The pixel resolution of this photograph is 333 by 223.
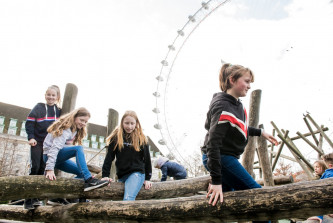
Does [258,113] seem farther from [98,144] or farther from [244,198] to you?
[98,144]

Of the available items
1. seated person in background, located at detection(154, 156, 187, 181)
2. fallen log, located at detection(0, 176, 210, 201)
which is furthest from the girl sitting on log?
seated person in background, located at detection(154, 156, 187, 181)

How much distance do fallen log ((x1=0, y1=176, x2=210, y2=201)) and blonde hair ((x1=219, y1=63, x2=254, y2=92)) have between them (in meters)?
1.76

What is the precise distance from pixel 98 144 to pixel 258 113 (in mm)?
43742

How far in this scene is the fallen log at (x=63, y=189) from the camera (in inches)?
116

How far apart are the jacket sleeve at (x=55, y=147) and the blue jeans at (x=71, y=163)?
0.09 meters

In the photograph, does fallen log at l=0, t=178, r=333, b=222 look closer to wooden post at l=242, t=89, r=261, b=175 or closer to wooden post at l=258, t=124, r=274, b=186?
wooden post at l=242, t=89, r=261, b=175

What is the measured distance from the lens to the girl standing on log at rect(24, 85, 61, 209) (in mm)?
3805

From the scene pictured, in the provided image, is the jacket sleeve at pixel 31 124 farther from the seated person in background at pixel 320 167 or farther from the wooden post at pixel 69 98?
the seated person in background at pixel 320 167

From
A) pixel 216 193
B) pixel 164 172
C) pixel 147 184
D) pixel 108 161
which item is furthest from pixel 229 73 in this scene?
pixel 164 172

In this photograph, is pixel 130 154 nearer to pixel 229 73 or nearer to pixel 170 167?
pixel 229 73

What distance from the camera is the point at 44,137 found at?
4039 mm

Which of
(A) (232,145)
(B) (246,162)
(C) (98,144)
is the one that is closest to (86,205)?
(A) (232,145)

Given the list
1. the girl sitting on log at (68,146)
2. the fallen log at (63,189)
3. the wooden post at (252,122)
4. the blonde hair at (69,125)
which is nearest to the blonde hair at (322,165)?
the wooden post at (252,122)

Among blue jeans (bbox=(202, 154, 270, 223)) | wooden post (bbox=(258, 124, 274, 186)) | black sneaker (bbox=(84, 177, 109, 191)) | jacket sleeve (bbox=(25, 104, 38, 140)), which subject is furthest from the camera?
wooden post (bbox=(258, 124, 274, 186))
